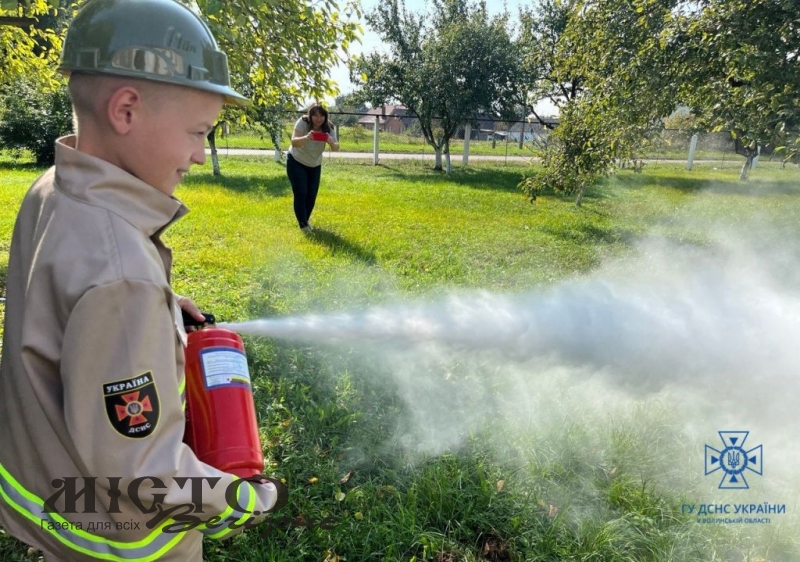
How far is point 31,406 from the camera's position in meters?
1.22

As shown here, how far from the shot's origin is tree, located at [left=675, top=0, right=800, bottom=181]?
4.98 metres

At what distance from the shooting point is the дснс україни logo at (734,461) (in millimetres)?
3024

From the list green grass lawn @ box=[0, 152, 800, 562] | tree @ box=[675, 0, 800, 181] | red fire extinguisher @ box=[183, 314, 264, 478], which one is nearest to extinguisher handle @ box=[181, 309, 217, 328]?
red fire extinguisher @ box=[183, 314, 264, 478]

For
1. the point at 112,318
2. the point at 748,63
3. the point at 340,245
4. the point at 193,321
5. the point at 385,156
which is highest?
the point at 748,63

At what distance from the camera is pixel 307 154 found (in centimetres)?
752

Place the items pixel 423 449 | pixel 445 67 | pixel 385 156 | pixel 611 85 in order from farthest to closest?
pixel 385 156 → pixel 445 67 → pixel 611 85 → pixel 423 449

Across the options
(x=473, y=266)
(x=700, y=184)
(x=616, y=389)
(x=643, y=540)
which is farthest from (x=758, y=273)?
(x=700, y=184)

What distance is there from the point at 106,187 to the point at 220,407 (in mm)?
699

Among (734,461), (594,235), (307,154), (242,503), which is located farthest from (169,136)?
(594,235)

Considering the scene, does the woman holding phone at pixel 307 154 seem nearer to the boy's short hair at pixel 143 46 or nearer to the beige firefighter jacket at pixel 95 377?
the boy's short hair at pixel 143 46

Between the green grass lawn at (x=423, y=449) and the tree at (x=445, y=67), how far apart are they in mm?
12886

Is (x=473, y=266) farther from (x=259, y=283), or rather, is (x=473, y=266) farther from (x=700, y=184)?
(x=700, y=184)

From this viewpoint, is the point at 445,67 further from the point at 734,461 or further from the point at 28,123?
the point at 734,461

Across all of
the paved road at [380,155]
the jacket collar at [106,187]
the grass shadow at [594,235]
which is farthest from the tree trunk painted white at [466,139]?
the jacket collar at [106,187]
